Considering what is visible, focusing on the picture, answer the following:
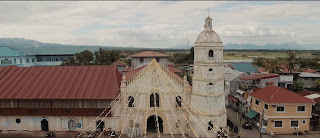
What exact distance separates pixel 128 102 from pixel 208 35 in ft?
45.4

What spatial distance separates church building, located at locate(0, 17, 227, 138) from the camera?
97.9 feet

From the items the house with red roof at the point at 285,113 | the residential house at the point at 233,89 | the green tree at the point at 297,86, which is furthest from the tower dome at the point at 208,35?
the green tree at the point at 297,86

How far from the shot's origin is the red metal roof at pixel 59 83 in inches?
1260

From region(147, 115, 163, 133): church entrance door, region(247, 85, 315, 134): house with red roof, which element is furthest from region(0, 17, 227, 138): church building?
region(247, 85, 315, 134): house with red roof

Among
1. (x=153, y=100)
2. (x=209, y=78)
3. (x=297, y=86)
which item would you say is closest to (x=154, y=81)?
(x=153, y=100)

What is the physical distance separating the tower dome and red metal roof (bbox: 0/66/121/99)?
529 inches

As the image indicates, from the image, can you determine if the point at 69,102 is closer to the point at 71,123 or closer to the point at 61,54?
the point at 71,123

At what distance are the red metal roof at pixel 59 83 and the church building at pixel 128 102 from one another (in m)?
0.13

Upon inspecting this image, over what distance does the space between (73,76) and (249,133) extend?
27.4 metres

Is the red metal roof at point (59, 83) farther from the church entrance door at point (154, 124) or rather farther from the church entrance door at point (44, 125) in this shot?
the church entrance door at point (154, 124)

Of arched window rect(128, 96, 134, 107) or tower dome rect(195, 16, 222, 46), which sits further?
arched window rect(128, 96, 134, 107)

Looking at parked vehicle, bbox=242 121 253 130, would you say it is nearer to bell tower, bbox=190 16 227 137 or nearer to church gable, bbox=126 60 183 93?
bell tower, bbox=190 16 227 137

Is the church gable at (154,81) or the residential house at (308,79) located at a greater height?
the church gable at (154,81)

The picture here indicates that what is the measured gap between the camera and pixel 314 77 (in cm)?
4778
